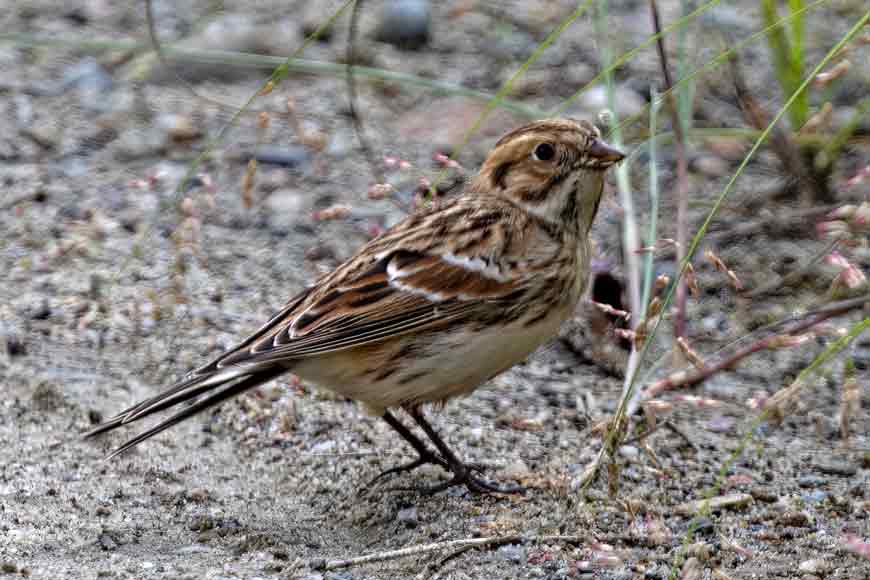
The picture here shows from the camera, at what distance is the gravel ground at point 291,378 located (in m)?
4.00

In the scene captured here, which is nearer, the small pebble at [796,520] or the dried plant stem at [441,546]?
the dried plant stem at [441,546]

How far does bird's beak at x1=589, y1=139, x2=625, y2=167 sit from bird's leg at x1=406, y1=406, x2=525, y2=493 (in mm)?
976

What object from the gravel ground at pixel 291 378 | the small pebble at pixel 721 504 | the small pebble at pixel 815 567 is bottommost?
the gravel ground at pixel 291 378

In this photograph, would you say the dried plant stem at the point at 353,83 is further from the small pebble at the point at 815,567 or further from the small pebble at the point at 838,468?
the small pebble at the point at 815,567

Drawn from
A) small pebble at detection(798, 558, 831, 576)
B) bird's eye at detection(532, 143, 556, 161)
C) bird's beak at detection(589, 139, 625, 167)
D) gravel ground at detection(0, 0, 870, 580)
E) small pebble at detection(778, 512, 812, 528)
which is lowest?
gravel ground at detection(0, 0, 870, 580)

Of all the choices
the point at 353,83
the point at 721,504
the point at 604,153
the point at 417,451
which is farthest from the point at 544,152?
the point at 721,504

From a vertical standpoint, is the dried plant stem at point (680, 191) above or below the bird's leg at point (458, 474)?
above

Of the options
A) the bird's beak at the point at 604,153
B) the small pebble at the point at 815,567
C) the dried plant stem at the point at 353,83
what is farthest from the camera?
the dried plant stem at the point at 353,83

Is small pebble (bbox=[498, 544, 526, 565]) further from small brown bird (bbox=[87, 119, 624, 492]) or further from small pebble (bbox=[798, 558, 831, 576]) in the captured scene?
small pebble (bbox=[798, 558, 831, 576])

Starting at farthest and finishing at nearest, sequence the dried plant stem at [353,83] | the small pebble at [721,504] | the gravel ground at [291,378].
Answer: the dried plant stem at [353,83] < the small pebble at [721,504] < the gravel ground at [291,378]

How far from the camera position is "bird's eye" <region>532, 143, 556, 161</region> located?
459cm

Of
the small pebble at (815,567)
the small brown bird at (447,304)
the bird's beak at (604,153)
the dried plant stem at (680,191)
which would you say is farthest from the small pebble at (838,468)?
the bird's beak at (604,153)

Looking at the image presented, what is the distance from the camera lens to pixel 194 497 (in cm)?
437

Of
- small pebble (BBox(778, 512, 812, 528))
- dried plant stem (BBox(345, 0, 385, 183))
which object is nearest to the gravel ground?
small pebble (BBox(778, 512, 812, 528))
